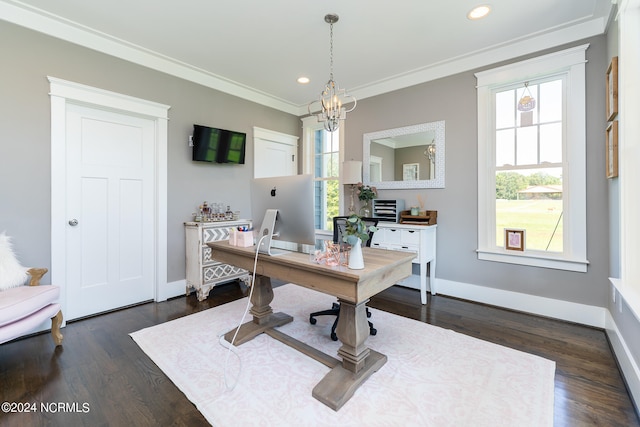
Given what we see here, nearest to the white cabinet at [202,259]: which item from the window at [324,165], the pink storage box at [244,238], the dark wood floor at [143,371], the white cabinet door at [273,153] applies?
the dark wood floor at [143,371]

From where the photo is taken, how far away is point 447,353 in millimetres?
2176

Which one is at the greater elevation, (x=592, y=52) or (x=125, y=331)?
(x=592, y=52)

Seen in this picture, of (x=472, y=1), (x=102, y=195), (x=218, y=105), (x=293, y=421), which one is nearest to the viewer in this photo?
(x=293, y=421)

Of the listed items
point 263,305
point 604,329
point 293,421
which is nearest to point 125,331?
point 263,305

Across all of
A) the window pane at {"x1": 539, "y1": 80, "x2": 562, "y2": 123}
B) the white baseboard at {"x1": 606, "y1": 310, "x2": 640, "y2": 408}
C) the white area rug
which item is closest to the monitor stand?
the white area rug

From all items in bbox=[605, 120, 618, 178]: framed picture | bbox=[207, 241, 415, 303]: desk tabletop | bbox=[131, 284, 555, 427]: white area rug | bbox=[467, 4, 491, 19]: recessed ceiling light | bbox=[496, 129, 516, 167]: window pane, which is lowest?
bbox=[131, 284, 555, 427]: white area rug

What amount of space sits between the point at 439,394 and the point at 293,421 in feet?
2.87

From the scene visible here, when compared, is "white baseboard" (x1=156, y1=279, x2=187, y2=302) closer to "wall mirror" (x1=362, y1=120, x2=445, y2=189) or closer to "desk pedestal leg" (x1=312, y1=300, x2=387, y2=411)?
"desk pedestal leg" (x1=312, y1=300, x2=387, y2=411)

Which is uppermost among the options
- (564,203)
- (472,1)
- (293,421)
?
(472,1)

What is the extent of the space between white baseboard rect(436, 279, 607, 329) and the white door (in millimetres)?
3557

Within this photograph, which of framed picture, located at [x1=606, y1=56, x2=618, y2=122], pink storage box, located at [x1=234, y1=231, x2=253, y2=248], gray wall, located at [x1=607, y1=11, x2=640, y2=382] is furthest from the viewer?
pink storage box, located at [x1=234, y1=231, x2=253, y2=248]

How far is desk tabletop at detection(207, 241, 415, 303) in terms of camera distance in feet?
5.15

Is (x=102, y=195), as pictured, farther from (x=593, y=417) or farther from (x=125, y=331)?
(x=593, y=417)

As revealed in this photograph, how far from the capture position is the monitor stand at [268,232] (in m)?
1.99
